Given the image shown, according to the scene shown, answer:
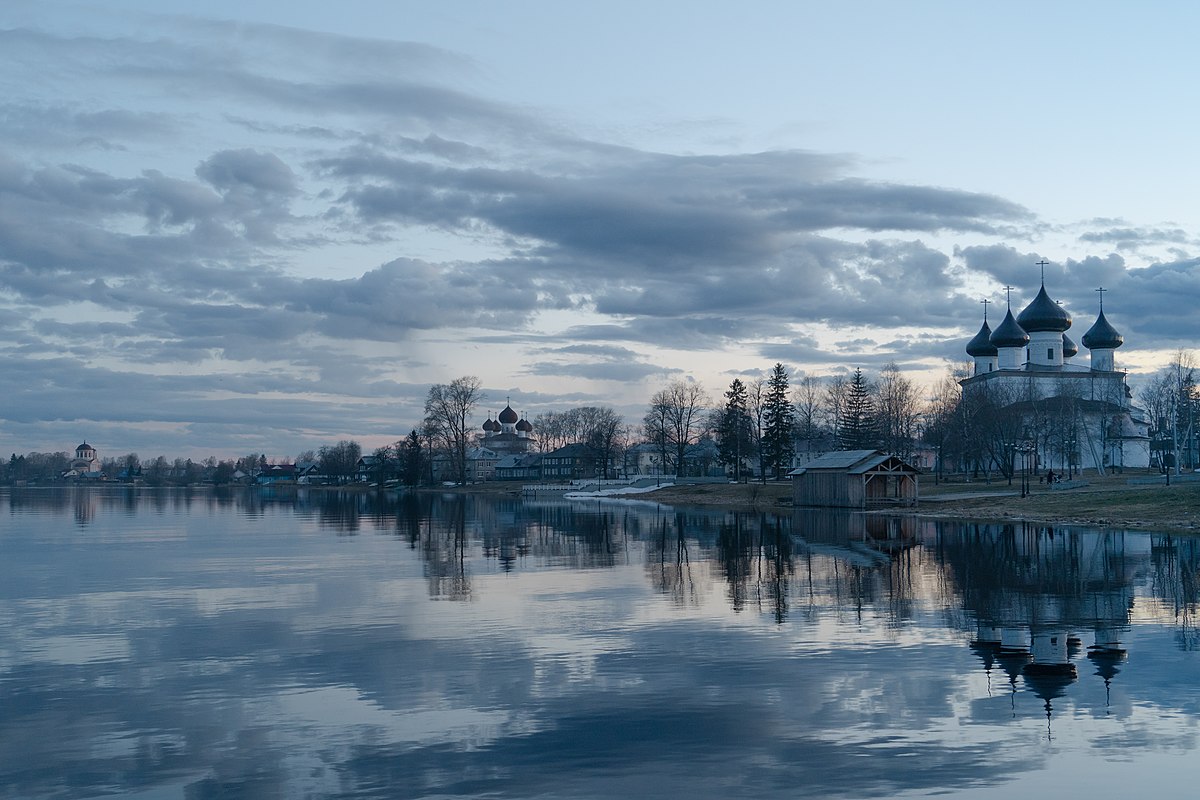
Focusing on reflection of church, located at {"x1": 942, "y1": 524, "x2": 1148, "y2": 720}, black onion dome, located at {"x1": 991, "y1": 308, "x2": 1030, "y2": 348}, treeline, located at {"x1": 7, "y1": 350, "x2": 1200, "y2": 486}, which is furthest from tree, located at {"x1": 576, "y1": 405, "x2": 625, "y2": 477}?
reflection of church, located at {"x1": 942, "y1": 524, "x2": 1148, "y2": 720}

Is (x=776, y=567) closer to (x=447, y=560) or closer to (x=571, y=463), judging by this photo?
(x=447, y=560)

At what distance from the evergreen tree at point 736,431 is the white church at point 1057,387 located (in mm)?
20922

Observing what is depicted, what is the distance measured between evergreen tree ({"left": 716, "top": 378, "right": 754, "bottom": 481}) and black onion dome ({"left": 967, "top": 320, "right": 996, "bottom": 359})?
25.8 meters

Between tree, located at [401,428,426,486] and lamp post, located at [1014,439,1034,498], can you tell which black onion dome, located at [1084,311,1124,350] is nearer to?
lamp post, located at [1014,439,1034,498]

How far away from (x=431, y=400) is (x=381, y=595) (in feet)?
370

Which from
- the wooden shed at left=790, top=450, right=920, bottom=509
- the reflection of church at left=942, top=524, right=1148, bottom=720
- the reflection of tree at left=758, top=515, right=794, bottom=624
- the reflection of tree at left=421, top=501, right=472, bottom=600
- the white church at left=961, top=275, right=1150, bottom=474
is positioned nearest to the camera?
the reflection of church at left=942, top=524, right=1148, bottom=720

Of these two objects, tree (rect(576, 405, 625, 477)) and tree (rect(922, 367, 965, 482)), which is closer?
tree (rect(922, 367, 965, 482))

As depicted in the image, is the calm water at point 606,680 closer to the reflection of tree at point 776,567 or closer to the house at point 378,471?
the reflection of tree at point 776,567

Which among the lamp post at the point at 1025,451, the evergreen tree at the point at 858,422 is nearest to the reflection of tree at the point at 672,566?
the lamp post at the point at 1025,451

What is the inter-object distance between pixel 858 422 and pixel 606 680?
307ft

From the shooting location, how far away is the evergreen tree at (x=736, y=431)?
107 meters

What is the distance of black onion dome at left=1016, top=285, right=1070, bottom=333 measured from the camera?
111 meters

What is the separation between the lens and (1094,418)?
99.5m

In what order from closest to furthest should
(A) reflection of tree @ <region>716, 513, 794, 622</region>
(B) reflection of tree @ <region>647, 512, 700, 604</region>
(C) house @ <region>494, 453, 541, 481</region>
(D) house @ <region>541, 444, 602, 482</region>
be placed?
(A) reflection of tree @ <region>716, 513, 794, 622</region>
(B) reflection of tree @ <region>647, 512, 700, 604</region>
(D) house @ <region>541, 444, 602, 482</region>
(C) house @ <region>494, 453, 541, 481</region>
